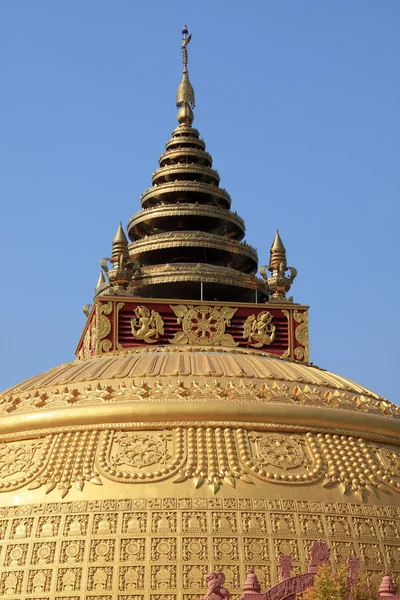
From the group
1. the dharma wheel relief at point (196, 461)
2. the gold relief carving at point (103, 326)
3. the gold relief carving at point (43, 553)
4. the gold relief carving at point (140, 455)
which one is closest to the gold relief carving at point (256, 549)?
the dharma wheel relief at point (196, 461)

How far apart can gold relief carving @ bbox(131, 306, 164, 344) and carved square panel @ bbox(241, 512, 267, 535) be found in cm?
842

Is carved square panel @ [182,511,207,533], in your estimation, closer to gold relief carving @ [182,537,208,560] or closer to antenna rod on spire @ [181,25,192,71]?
gold relief carving @ [182,537,208,560]

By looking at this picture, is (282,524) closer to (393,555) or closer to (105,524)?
(393,555)

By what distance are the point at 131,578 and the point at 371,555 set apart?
4928 mm

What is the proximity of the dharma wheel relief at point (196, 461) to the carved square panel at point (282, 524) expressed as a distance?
882 millimetres

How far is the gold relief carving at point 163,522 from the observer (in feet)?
73.4

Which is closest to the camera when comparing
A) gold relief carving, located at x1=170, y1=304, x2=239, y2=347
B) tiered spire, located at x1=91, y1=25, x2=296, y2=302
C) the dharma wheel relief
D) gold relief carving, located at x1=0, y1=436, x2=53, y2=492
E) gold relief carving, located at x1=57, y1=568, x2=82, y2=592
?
gold relief carving, located at x1=57, y1=568, x2=82, y2=592

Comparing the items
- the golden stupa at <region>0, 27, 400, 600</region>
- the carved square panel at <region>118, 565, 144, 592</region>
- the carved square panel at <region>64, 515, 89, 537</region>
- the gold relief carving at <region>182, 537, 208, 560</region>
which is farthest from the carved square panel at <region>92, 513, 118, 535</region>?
the gold relief carving at <region>182, 537, 208, 560</region>

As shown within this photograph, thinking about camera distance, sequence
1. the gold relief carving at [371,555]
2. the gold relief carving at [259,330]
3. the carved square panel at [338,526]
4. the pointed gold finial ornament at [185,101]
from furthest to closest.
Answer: the pointed gold finial ornament at [185,101]
the gold relief carving at [259,330]
the carved square panel at [338,526]
the gold relief carving at [371,555]

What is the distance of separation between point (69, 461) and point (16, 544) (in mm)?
2229

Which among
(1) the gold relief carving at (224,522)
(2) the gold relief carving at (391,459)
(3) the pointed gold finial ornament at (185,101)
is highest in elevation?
(3) the pointed gold finial ornament at (185,101)

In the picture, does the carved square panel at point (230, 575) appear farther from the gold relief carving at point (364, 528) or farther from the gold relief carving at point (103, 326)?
the gold relief carving at point (103, 326)

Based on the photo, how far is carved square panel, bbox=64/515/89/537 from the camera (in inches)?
888

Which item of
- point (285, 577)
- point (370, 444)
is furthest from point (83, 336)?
point (285, 577)
